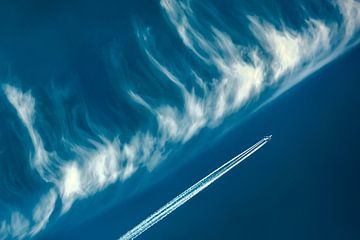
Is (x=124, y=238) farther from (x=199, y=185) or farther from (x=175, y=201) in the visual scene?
(x=199, y=185)

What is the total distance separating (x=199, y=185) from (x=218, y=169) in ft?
4.70

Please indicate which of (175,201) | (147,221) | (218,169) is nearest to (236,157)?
(218,169)

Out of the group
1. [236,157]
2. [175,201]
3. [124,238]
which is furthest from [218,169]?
[124,238]

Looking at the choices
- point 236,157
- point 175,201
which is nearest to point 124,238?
point 175,201

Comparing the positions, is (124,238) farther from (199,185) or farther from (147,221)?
(199,185)

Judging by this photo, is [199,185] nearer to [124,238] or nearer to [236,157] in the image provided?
[236,157]

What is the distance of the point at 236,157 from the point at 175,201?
407 cm

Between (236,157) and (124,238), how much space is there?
7392 millimetres

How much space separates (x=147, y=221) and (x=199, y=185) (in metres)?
3.41

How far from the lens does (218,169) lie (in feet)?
76.0

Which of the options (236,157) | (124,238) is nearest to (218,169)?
(236,157)

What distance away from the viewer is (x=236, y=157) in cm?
2323

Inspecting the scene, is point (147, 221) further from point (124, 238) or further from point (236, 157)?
point (236, 157)

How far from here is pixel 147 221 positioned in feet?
76.3
